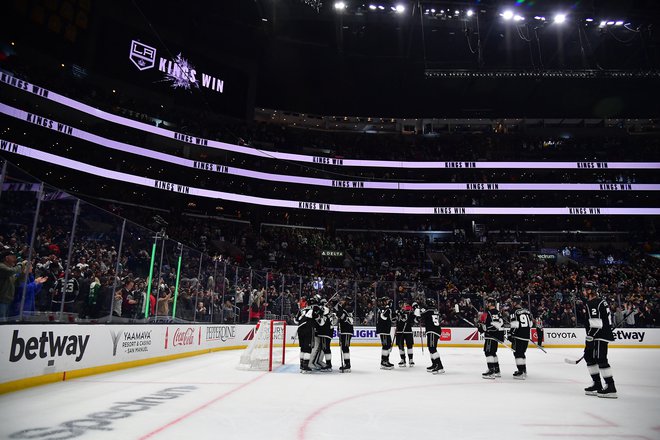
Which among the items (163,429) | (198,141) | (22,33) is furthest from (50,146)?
(163,429)

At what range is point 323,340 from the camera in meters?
11.6

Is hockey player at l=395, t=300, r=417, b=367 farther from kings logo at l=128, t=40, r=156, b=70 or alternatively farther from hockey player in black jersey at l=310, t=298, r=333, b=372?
kings logo at l=128, t=40, r=156, b=70

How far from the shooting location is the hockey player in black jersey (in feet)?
35.8

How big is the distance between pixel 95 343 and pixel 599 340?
31.6 feet

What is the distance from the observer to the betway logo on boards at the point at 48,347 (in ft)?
22.9

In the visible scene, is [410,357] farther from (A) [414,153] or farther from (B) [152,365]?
(A) [414,153]

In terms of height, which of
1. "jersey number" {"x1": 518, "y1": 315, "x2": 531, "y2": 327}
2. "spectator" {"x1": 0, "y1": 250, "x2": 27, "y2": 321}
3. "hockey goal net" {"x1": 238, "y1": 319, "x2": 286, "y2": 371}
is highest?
"spectator" {"x1": 0, "y1": 250, "x2": 27, "y2": 321}

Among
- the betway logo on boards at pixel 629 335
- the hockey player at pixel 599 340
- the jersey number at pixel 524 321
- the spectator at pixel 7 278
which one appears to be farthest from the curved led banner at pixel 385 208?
the hockey player at pixel 599 340

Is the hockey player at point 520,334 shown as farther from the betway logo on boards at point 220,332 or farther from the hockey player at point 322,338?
the betway logo on boards at point 220,332

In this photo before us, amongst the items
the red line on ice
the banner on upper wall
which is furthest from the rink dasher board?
the banner on upper wall

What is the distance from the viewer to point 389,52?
34938mm

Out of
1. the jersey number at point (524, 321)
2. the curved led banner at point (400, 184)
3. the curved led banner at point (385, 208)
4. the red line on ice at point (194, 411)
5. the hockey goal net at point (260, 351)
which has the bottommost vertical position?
the red line on ice at point (194, 411)

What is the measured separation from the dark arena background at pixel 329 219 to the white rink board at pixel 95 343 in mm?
57

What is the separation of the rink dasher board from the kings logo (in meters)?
24.1
